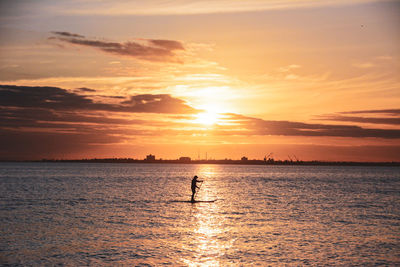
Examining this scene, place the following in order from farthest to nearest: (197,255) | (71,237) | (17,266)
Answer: (71,237) → (197,255) → (17,266)

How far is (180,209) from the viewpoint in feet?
144

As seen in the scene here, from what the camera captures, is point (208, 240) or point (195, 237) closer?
point (208, 240)

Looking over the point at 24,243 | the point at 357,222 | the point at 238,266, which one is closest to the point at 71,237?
the point at 24,243

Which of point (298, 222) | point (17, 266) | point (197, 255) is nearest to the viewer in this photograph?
point (17, 266)

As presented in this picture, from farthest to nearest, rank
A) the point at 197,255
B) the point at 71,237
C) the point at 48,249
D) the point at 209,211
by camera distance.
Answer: the point at 209,211
the point at 71,237
the point at 48,249
the point at 197,255

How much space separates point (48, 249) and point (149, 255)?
20.2ft

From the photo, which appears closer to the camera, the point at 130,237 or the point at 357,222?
the point at 130,237

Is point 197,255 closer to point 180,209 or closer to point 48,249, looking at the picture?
point 48,249

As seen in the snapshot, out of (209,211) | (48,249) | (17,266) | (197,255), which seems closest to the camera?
(17,266)

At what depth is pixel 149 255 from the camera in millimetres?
21797

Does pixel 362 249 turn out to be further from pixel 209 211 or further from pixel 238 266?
pixel 209 211

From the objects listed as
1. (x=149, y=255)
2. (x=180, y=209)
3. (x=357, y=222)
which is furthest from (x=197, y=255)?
(x=180, y=209)

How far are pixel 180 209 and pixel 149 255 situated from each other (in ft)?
72.3

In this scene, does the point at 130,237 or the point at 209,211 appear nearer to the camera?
the point at 130,237
